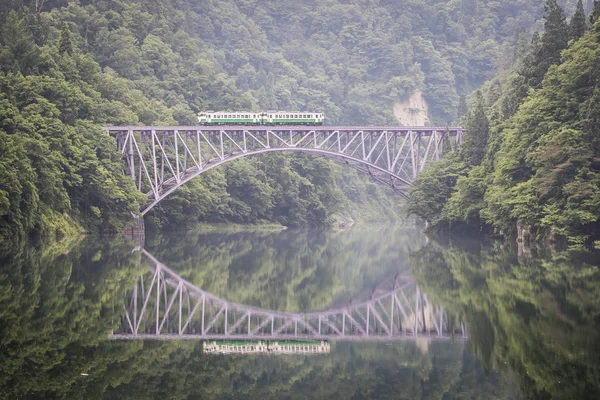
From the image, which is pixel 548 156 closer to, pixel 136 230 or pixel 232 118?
pixel 136 230

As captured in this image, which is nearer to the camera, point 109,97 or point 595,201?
point 595,201

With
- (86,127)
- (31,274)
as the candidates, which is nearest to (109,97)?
(86,127)

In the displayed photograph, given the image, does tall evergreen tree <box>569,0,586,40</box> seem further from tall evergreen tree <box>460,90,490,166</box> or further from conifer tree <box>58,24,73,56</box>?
conifer tree <box>58,24,73,56</box>

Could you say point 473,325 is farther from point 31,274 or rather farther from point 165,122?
point 165,122

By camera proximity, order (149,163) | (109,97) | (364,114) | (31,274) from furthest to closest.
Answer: (364,114)
(109,97)
(149,163)
(31,274)

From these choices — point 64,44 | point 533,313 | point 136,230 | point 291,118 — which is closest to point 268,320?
point 533,313

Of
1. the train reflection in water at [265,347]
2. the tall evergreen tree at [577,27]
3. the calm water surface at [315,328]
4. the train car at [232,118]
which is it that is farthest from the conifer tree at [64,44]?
the train reflection in water at [265,347]

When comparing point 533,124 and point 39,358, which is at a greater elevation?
point 533,124

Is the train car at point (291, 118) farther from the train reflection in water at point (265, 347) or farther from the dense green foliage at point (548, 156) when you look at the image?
the train reflection in water at point (265, 347)
